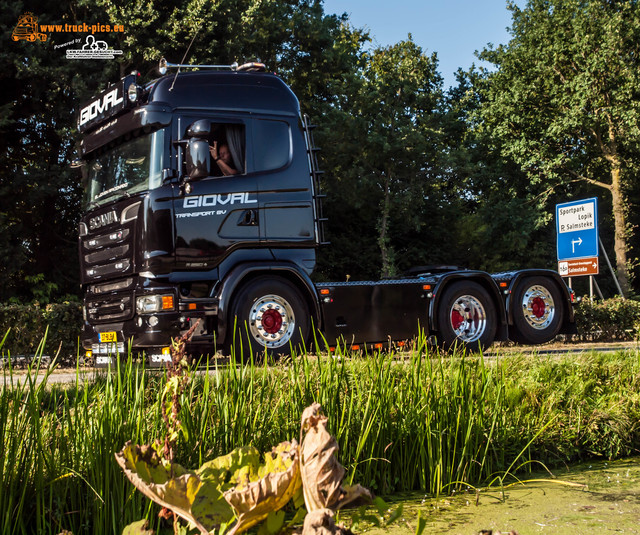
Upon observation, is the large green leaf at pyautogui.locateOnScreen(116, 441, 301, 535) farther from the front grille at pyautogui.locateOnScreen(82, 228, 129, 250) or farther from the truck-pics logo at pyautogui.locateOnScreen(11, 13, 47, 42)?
the truck-pics logo at pyautogui.locateOnScreen(11, 13, 47, 42)

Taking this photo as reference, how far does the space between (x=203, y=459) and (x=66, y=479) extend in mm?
508

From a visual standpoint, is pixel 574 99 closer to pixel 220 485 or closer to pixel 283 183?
pixel 283 183

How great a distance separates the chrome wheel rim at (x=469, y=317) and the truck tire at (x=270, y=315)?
224cm

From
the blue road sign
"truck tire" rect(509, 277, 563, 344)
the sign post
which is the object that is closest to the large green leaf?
"truck tire" rect(509, 277, 563, 344)

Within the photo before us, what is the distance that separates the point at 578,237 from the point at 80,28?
13198 mm

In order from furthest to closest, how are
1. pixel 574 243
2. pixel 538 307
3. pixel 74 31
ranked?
pixel 74 31, pixel 574 243, pixel 538 307

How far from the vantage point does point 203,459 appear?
2.86 m

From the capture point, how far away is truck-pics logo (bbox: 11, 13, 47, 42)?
17.5 metres

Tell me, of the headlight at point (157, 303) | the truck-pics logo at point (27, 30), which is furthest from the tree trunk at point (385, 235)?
the headlight at point (157, 303)

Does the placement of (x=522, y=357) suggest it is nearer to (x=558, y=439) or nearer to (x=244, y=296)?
(x=558, y=439)

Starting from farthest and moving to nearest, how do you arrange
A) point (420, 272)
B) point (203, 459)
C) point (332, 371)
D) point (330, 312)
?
point (420, 272)
point (330, 312)
point (332, 371)
point (203, 459)

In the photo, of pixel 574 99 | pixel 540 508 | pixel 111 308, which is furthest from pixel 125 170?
pixel 574 99

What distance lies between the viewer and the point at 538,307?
9.55 meters

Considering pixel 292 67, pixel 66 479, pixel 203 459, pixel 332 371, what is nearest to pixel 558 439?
pixel 332 371
